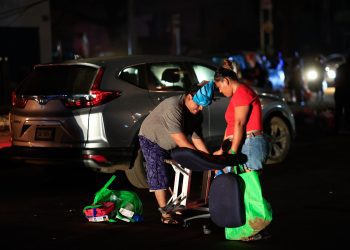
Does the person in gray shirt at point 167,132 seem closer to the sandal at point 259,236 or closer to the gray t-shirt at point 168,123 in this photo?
the gray t-shirt at point 168,123

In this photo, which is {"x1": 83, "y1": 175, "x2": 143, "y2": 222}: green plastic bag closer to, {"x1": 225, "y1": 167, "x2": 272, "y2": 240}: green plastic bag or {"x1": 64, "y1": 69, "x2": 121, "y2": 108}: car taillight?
{"x1": 225, "y1": 167, "x2": 272, "y2": 240}: green plastic bag

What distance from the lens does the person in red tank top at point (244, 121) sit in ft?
21.5

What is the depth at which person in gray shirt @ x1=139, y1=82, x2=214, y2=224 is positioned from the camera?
683cm

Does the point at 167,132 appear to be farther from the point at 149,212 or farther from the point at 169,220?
the point at 149,212

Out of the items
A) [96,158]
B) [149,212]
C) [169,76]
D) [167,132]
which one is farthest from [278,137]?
[167,132]

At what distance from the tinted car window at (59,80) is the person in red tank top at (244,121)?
8.54 ft

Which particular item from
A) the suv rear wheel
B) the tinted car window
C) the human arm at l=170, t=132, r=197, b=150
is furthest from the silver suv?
the human arm at l=170, t=132, r=197, b=150

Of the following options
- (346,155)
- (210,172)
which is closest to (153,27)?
(346,155)

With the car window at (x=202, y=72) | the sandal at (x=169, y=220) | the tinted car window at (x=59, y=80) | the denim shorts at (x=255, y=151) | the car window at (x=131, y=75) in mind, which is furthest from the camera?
the car window at (x=202, y=72)

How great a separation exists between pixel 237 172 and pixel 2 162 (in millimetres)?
5863

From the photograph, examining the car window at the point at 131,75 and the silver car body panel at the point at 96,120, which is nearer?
the silver car body panel at the point at 96,120

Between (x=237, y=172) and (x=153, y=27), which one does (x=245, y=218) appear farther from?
(x=153, y=27)

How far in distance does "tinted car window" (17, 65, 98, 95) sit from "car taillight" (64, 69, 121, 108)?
0.24ft

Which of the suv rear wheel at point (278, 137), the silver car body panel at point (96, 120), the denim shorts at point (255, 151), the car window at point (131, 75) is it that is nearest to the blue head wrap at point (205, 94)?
the denim shorts at point (255, 151)
